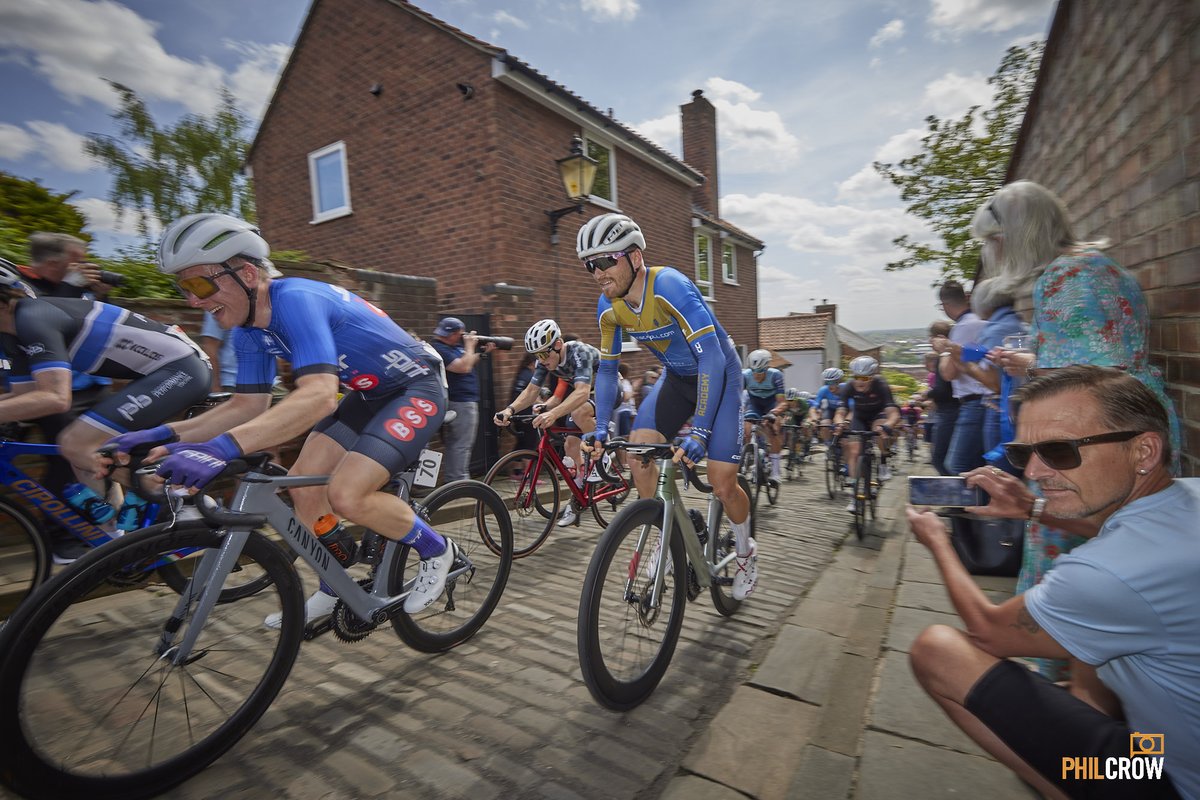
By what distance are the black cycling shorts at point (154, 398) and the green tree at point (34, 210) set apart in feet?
9.34

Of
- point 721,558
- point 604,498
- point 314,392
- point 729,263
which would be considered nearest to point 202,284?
point 314,392

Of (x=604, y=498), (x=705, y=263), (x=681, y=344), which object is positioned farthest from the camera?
(x=705, y=263)

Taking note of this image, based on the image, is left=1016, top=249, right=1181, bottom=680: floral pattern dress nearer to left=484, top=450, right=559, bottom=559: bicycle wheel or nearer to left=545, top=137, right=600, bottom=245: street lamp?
left=484, top=450, right=559, bottom=559: bicycle wheel

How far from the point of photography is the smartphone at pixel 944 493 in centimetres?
180

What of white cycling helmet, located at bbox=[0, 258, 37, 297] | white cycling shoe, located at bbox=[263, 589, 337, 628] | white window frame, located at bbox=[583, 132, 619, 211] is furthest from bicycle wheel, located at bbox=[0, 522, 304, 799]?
white window frame, located at bbox=[583, 132, 619, 211]

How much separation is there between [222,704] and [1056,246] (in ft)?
12.9

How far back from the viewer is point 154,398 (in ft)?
11.5

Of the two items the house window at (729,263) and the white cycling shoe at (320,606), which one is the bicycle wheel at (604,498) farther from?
the house window at (729,263)

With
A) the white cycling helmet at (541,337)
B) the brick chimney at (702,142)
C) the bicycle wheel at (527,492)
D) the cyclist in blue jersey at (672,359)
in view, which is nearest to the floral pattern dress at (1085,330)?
the cyclist in blue jersey at (672,359)

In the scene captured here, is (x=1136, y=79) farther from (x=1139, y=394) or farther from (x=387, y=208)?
(x=387, y=208)

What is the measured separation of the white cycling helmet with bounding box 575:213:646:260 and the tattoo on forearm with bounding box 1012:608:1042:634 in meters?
2.35

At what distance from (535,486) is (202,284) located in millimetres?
3301

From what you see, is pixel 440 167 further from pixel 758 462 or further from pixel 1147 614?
pixel 1147 614

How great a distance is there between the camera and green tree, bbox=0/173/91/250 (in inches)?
199
